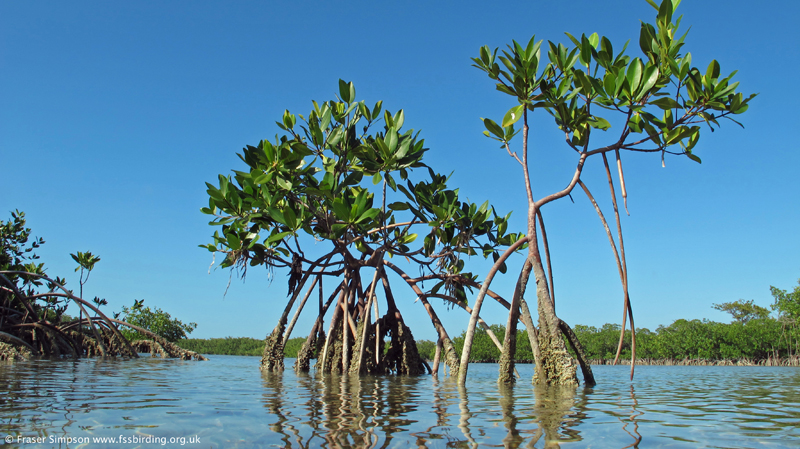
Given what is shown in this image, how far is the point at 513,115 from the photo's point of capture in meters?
6.23

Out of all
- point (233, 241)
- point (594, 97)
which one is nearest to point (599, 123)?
point (594, 97)

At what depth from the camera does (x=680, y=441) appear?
110 inches

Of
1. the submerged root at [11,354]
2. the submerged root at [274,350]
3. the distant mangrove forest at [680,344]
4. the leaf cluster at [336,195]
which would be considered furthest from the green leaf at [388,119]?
the distant mangrove forest at [680,344]

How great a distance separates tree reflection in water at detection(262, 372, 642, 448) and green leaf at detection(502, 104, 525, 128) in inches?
134

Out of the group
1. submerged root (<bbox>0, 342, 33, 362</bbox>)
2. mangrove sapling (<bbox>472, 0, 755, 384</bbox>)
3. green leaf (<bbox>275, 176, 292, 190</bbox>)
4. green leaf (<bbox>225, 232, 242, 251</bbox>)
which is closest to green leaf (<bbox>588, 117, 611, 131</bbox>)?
mangrove sapling (<bbox>472, 0, 755, 384</bbox>)

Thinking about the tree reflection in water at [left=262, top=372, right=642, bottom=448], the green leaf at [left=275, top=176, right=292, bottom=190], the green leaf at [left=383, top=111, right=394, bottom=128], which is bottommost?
the tree reflection in water at [left=262, top=372, right=642, bottom=448]

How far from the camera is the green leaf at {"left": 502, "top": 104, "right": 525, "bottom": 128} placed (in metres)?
6.16

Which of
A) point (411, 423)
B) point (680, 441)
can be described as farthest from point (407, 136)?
point (680, 441)

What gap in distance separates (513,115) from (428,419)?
164 inches

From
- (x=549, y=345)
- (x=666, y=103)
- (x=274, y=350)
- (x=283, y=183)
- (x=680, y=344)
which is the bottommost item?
(x=680, y=344)

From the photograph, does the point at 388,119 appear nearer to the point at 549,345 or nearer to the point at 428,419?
the point at 549,345

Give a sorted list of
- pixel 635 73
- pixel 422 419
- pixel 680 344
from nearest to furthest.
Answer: pixel 422 419, pixel 635 73, pixel 680 344

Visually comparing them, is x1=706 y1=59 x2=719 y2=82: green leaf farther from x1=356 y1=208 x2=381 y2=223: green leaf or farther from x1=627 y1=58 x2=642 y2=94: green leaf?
x1=356 y1=208 x2=381 y2=223: green leaf

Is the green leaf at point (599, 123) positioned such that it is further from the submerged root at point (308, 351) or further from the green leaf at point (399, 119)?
the submerged root at point (308, 351)
